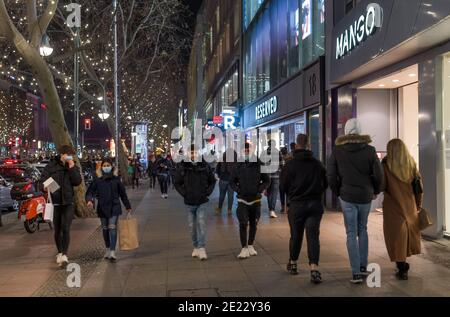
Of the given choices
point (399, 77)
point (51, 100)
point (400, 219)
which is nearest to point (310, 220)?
point (400, 219)

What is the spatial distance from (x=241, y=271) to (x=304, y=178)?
1634 mm

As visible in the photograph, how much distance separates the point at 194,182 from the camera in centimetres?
822

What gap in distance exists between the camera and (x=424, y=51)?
31.5ft

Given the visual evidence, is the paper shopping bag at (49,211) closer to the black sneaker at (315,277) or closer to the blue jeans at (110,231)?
the blue jeans at (110,231)

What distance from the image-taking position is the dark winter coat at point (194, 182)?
815cm

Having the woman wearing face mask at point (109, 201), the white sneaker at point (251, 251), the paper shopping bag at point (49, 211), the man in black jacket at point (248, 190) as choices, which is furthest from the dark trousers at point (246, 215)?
the paper shopping bag at point (49, 211)

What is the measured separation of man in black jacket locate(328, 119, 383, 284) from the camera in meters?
6.46

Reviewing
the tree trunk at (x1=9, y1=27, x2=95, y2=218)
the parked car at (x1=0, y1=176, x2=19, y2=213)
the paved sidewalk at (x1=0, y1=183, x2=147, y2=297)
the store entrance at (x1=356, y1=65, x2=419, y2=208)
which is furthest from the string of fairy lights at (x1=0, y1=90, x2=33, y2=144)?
the store entrance at (x1=356, y1=65, x2=419, y2=208)

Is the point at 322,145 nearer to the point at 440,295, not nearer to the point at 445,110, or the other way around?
the point at 445,110

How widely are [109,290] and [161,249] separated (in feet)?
9.09

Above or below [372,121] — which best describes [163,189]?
below

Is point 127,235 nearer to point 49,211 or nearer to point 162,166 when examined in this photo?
point 49,211

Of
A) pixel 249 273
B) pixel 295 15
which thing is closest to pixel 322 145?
pixel 295 15

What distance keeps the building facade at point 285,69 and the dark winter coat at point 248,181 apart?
6.92m
